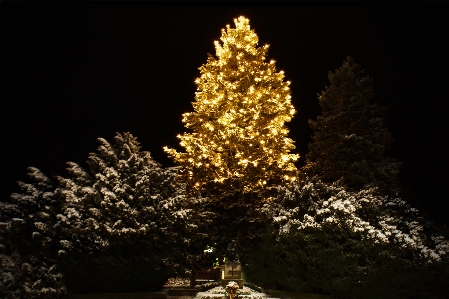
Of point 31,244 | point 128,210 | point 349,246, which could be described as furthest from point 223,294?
point 31,244

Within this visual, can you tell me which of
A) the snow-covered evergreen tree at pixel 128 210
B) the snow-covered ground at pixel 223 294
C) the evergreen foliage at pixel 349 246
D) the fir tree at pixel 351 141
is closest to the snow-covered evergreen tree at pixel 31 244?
the snow-covered evergreen tree at pixel 128 210

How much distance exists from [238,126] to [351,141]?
5.07 m

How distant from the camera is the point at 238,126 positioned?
2581 cm

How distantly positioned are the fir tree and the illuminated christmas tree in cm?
180

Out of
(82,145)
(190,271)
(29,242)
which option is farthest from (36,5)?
(190,271)

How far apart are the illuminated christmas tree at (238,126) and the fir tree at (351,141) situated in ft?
5.91

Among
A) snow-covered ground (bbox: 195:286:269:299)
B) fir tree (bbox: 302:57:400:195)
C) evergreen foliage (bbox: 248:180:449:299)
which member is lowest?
snow-covered ground (bbox: 195:286:269:299)

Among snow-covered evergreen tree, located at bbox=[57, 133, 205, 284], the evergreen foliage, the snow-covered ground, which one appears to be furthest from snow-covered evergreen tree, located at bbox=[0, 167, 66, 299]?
the evergreen foliage

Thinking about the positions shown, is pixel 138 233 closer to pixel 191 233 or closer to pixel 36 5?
pixel 191 233

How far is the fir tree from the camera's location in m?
24.1

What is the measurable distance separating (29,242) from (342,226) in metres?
10.9

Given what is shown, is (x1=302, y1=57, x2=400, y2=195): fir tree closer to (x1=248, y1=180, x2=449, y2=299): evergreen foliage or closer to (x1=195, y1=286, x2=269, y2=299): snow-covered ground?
(x1=248, y1=180, x2=449, y2=299): evergreen foliage

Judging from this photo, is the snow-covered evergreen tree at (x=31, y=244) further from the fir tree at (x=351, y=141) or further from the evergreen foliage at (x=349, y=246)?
the fir tree at (x=351, y=141)

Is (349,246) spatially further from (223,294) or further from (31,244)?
(31,244)
